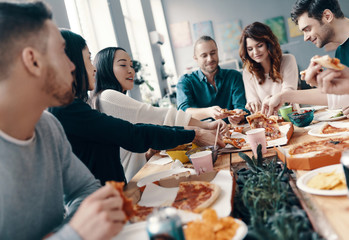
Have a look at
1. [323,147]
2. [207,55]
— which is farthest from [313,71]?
[207,55]

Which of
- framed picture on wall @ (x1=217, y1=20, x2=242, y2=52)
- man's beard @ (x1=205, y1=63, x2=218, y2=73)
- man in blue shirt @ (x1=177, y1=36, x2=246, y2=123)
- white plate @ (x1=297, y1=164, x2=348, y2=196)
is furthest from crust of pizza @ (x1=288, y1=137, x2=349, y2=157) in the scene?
framed picture on wall @ (x1=217, y1=20, x2=242, y2=52)

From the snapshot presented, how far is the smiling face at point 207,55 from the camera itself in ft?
10.9

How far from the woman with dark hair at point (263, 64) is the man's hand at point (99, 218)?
7.80 ft

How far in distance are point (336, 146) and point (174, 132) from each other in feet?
2.72

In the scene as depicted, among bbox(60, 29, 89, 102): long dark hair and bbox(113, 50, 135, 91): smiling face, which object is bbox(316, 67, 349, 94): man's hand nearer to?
bbox(60, 29, 89, 102): long dark hair

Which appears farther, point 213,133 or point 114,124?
point 213,133

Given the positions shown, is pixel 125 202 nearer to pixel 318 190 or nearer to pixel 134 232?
pixel 134 232

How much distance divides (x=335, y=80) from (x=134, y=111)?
1325 millimetres

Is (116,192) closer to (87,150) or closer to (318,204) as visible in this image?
(318,204)

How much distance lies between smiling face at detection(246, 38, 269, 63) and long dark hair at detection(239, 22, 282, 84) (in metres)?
0.03

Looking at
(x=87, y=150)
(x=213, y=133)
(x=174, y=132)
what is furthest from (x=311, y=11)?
(x=87, y=150)

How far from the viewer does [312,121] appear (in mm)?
2098

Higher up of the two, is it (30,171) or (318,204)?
(30,171)

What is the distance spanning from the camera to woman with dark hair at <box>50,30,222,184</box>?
159cm
